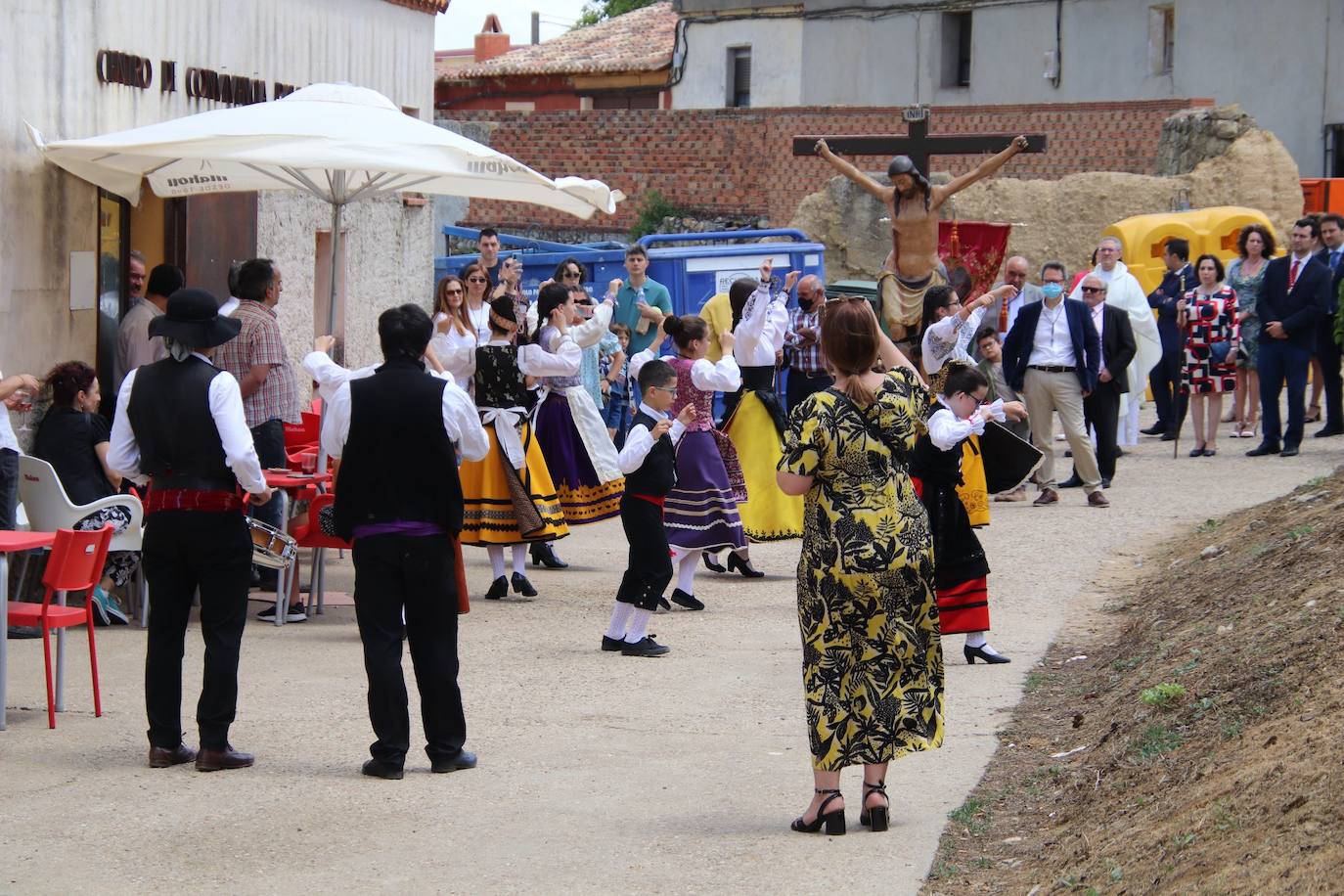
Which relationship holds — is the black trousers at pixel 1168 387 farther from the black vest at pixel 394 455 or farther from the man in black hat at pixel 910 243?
the black vest at pixel 394 455

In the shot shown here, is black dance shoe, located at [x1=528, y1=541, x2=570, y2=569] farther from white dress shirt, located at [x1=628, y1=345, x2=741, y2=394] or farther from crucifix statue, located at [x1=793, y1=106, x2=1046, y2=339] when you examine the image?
crucifix statue, located at [x1=793, y1=106, x2=1046, y2=339]

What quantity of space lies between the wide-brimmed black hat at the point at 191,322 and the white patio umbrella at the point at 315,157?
257 cm

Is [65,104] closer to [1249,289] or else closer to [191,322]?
[191,322]

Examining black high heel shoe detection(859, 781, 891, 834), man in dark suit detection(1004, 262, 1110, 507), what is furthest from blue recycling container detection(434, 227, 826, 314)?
black high heel shoe detection(859, 781, 891, 834)

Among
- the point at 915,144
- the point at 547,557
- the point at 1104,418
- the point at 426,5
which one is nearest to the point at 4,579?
the point at 547,557

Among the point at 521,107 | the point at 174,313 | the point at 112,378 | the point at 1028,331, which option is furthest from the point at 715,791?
the point at 521,107

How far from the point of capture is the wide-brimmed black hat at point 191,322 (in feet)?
21.0

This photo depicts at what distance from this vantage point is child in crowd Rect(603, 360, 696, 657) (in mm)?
8305

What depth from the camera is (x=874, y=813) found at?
567cm

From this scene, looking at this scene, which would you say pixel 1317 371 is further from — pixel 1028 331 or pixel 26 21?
pixel 26 21

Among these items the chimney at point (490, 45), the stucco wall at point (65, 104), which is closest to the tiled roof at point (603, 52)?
the chimney at point (490, 45)

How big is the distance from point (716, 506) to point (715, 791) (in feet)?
12.0

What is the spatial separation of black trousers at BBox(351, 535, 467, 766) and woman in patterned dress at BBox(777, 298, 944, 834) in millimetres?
1397

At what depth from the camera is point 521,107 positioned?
45312 millimetres
